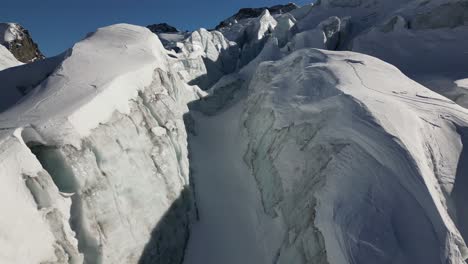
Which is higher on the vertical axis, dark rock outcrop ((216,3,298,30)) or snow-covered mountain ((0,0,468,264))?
snow-covered mountain ((0,0,468,264))

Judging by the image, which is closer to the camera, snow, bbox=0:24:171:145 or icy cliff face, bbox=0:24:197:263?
icy cliff face, bbox=0:24:197:263

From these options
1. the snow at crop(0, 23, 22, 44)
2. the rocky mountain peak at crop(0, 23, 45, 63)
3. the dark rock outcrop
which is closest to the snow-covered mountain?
the rocky mountain peak at crop(0, 23, 45, 63)

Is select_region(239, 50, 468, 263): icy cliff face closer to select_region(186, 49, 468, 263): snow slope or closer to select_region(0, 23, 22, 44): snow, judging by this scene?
select_region(186, 49, 468, 263): snow slope

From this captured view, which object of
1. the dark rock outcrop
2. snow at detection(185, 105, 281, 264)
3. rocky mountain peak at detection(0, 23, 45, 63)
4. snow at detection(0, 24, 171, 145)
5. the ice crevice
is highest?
snow at detection(0, 24, 171, 145)

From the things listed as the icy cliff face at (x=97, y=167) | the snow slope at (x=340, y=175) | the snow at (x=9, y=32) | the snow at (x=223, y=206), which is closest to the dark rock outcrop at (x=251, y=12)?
the snow at (x=9, y=32)

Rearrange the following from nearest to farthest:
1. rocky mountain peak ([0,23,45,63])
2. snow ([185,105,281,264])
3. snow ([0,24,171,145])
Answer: snow ([0,24,171,145]), snow ([185,105,281,264]), rocky mountain peak ([0,23,45,63])

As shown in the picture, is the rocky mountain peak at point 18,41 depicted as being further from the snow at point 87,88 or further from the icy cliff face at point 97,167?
the icy cliff face at point 97,167
